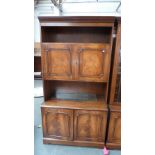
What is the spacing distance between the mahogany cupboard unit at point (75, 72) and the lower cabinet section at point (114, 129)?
9 cm

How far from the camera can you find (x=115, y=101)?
2.07 m

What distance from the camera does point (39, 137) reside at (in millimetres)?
2383

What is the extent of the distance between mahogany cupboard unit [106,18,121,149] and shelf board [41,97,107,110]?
158 mm

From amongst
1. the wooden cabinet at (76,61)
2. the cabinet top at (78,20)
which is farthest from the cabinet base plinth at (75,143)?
the cabinet top at (78,20)

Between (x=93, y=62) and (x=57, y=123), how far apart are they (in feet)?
3.54

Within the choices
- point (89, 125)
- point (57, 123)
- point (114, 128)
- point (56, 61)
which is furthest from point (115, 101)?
point (56, 61)

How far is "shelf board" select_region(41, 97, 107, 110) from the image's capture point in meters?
2.05

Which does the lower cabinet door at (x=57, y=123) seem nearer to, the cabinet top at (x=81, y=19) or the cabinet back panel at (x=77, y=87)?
the cabinet back panel at (x=77, y=87)

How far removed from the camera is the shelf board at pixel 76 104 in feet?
6.72

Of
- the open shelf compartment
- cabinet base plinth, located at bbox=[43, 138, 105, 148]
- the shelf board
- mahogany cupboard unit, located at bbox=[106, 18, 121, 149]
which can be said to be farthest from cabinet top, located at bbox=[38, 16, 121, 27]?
cabinet base plinth, located at bbox=[43, 138, 105, 148]

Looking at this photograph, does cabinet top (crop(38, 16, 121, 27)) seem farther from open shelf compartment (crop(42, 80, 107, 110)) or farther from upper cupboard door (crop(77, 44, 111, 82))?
open shelf compartment (crop(42, 80, 107, 110))

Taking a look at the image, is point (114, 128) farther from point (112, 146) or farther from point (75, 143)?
point (75, 143)
